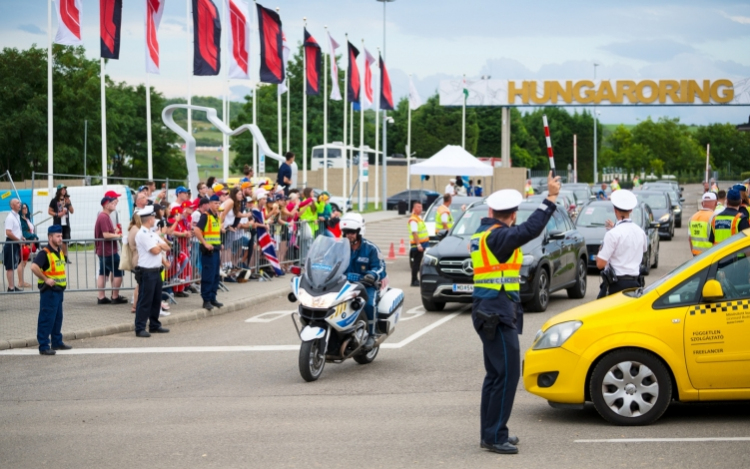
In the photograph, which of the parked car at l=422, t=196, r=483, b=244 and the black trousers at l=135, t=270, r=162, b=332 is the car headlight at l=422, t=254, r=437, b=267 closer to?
the black trousers at l=135, t=270, r=162, b=332

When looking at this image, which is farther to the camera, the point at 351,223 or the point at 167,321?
the point at 167,321

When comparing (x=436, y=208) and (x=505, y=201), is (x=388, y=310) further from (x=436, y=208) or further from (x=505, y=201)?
(x=436, y=208)

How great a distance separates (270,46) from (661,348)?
2709 cm

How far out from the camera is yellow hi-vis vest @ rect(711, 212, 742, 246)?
504 inches

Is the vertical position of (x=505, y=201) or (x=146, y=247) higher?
(x=505, y=201)

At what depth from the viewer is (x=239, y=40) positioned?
103ft

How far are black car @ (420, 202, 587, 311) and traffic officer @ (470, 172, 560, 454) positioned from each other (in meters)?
7.96

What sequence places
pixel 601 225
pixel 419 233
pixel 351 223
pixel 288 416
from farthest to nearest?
pixel 601 225, pixel 419 233, pixel 351 223, pixel 288 416

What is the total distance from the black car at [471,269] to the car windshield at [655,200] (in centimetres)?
1617

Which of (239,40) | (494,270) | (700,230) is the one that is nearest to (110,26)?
(239,40)

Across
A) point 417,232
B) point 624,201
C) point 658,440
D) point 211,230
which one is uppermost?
point 624,201

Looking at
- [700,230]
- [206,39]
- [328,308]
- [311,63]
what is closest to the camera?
[328,308]

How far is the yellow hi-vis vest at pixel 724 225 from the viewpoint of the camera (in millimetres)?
12797

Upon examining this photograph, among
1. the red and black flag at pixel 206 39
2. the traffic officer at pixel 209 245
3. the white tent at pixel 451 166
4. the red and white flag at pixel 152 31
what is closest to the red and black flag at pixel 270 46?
the red and black flag at pixel 206 39
